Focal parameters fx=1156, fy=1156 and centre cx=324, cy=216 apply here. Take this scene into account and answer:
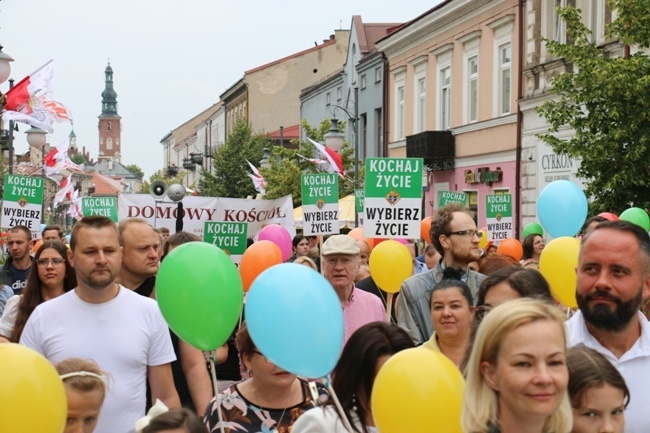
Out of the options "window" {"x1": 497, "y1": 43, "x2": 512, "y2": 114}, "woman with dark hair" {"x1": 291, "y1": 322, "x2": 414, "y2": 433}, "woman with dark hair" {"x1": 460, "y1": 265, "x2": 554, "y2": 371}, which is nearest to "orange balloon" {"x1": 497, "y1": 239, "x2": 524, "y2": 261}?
"woman with dark hair" {"x1": 460, "y1": 265, "x2": 554, "y2": 371}

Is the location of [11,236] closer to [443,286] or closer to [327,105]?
[443,286]

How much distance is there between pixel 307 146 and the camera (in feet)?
141

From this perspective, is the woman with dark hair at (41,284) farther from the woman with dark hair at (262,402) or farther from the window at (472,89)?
the window at (472,89)

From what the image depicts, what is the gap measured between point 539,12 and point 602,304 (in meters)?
22.5

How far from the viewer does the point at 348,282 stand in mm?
7781

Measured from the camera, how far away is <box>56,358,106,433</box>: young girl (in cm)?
464

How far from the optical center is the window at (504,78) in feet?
93.7

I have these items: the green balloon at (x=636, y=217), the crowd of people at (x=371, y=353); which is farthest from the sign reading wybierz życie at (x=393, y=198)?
the crowd of people at (x=371, y=353)

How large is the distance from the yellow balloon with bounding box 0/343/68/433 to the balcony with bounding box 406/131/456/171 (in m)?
29.3

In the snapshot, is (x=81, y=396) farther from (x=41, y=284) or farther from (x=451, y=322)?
(x=41, y=284)

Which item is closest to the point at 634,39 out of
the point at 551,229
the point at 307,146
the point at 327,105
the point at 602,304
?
the point at 551,229

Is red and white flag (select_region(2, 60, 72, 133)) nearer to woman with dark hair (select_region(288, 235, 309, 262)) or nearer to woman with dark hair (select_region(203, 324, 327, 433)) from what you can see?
woman with dark hair (select_region(288, 235, 309, 262))

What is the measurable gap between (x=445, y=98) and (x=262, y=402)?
2931cm

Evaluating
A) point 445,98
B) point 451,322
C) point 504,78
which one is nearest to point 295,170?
point 445,98
